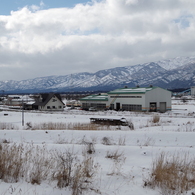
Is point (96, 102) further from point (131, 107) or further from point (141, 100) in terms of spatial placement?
point (141, 100)

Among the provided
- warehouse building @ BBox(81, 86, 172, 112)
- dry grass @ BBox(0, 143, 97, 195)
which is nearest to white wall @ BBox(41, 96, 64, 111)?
warehouse building @ BBox(81, 86, 172, 112)

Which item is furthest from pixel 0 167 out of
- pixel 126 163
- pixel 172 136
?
pixel 172 136

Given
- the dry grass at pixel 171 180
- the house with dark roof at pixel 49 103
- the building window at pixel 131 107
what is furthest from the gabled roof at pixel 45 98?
the dry grass at pixel 171 180

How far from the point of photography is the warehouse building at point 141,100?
181 feet

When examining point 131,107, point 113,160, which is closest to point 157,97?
point 131,107

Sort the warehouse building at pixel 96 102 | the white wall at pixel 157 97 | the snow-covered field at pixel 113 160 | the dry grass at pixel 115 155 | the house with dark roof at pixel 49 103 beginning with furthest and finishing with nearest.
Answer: the house with dark roof at pixel 49 103 → the warehouse building at pixel 96 102 → the white wall at pixel 157 97 → the dry grass at pixel 115 155 → the snow-covered field at pixel 113 160

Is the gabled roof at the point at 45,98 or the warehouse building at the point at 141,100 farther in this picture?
the gabled roof at the point at 45,98

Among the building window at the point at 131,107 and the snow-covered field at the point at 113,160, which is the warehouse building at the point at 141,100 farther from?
the snow-covered field at the point at 113,160

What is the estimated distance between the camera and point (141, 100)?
182ft

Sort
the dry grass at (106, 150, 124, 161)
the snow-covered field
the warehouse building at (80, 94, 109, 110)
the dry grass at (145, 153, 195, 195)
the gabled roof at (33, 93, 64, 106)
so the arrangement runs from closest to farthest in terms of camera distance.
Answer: the snow-covered field, the dry grass at (145, 153, 195, 195), the dry grass at (106, 150, 124, 161), the warehouse building at (80, 94, 109, 110), the gabled roof at (33, 93, 64, 106)

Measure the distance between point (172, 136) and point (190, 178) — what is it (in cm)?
632

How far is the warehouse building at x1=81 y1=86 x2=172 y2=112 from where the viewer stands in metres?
55.3

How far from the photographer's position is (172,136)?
483 inches

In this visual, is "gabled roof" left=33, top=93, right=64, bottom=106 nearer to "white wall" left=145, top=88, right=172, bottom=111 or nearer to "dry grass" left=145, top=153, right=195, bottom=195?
"white wall" left=145, top=88, right=172, bottom=111
